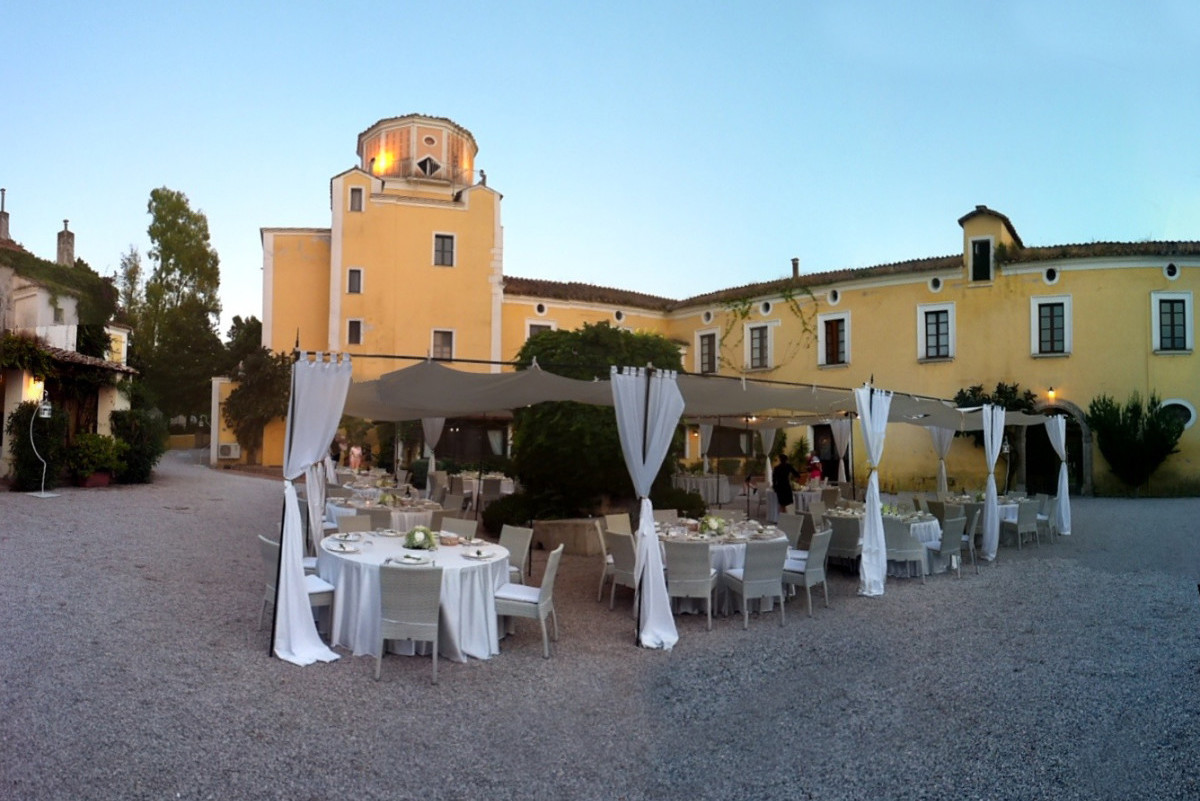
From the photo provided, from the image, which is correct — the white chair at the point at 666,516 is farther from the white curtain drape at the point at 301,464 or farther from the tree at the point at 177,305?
the tree at the point at 177,305

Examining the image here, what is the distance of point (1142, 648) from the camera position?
5.87m

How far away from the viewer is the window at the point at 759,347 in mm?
24375

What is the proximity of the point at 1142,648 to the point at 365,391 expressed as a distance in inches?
332

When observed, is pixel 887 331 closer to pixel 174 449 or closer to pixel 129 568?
pixel 129 568

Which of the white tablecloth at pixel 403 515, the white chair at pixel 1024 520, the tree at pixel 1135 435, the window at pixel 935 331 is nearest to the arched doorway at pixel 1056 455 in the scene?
the tree at pixel 1135 435

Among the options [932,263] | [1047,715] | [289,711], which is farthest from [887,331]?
[289,711]

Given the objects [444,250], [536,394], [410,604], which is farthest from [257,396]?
[410,604]

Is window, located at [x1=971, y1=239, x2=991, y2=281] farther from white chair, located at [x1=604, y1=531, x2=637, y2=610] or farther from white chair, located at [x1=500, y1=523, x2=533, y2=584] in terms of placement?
white chair, located at [x1=500, y1=523, x2=533, y2=584]

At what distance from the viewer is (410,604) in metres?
5.05

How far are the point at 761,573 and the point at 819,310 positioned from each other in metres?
18.1

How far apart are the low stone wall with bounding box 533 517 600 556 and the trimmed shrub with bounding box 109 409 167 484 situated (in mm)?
11554

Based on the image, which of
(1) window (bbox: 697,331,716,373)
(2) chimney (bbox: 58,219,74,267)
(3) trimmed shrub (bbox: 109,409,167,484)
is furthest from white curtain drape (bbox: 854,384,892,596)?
(2) chimney (bbox: 58,219,74,267)

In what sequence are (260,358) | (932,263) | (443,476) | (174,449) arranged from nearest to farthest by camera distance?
(443,476) → (932,263) → (260,358) → (174,449)

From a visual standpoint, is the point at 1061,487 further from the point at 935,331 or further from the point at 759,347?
the point at 759,347
